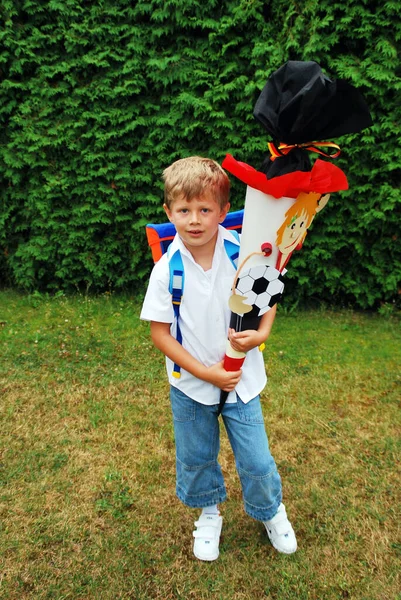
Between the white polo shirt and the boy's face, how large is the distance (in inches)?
3.2

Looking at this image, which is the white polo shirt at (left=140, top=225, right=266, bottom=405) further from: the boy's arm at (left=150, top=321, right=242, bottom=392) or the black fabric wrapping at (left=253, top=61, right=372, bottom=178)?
the black fabric wrapping at (left=253, top=61, right=372, bottom=178)

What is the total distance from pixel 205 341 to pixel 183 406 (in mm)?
307

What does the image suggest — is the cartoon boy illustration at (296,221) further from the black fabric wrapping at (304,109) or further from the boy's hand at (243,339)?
the boy's hand at (243,339)

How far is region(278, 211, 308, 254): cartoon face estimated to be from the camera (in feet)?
5.45

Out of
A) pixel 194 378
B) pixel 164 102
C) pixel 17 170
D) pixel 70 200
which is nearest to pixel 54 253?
pixel 70 200

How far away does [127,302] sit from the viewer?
17.9 ft

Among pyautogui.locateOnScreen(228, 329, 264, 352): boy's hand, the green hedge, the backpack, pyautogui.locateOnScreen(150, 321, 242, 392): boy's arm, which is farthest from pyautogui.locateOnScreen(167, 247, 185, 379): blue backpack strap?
the green hedge

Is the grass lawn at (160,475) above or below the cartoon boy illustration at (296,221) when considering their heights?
below

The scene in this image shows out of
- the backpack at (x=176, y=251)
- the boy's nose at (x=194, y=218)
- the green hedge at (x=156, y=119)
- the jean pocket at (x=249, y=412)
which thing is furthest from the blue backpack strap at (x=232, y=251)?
the green hedge at (x=156, y=119)

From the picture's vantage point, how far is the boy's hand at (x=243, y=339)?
1800 mm

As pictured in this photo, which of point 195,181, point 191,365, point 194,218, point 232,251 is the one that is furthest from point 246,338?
point 195,181

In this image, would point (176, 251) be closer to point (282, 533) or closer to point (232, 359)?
point (232, 359)

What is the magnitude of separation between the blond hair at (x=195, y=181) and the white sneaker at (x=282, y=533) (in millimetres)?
1418

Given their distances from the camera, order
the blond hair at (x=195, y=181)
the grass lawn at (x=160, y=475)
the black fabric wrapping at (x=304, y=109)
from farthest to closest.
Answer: the grass lawn at (x=160, y=475) < the blond hair at (x=195, y=181) < the black fabric wrapping at (x=304, y=109)
